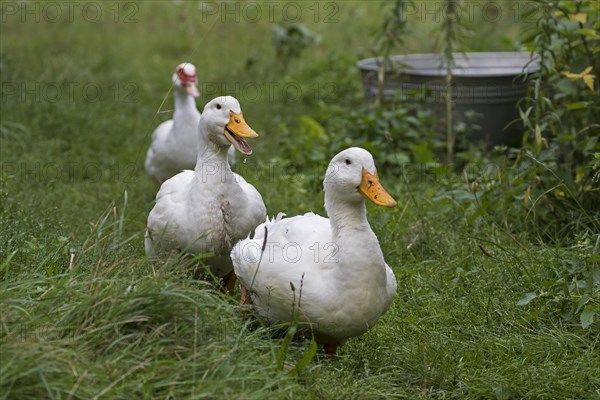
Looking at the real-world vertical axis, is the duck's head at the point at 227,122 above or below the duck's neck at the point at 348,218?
above

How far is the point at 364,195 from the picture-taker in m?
3.88

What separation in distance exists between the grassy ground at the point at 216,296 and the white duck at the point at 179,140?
29 cm

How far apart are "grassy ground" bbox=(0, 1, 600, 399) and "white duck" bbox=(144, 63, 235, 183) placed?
29cm

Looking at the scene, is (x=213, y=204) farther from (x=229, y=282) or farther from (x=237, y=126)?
(x=229, y=282)

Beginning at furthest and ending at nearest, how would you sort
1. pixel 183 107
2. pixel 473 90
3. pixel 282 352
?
pixel 473 90 < pixel 183 107 < pixel 282 352

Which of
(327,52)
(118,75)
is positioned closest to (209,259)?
(118,75)

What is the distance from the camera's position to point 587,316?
156 inches

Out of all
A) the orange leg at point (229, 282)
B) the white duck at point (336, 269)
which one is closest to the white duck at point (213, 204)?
the orange leg at point (229, 282)

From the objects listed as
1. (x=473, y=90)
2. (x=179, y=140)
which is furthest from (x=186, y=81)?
(x=473, y=90)

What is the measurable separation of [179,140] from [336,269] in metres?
2.78

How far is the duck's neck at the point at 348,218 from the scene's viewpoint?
3.91m

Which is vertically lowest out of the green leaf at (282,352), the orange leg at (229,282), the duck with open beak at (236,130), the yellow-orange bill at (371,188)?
the orange leg at (229,282)

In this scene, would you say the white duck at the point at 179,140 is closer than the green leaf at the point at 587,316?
No

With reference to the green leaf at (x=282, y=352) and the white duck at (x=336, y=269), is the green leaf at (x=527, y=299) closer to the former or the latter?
the white duck at (x=336, y=269)
